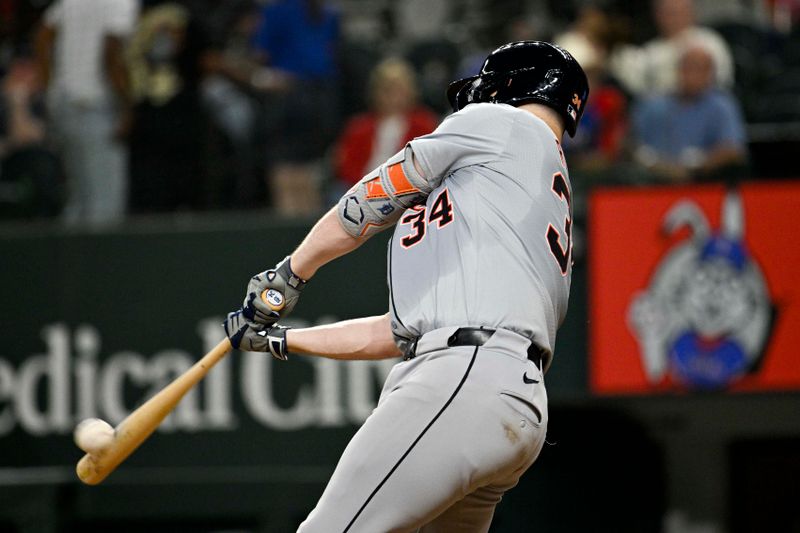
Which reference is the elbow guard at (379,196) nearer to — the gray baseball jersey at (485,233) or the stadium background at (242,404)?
the gray baseball jersey at (485,233)

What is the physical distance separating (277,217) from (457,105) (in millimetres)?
3905

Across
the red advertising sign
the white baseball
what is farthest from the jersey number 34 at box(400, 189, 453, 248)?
the red advertising sign

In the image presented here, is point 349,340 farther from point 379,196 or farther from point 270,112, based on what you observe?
point 270,112

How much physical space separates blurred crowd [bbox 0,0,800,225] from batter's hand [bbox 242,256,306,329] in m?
3.92

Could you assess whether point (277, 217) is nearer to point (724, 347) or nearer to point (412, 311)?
point (724, 347)

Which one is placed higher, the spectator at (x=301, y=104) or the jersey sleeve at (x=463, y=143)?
the jersey sleeve at (x=463, y=143)

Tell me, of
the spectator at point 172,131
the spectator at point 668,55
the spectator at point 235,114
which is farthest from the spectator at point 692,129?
the spectator at point 172,131

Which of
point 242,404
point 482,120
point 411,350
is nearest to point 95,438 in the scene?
point 411,350

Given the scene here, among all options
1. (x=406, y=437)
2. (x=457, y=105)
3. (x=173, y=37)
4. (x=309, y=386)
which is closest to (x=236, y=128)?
(x=173, y=37)

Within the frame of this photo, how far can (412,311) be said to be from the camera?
3531 mm

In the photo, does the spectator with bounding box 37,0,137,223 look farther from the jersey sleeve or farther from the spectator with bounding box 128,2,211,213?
the jersey sleeve

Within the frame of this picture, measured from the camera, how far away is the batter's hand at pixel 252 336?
149 inches

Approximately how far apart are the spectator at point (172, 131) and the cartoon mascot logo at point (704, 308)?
267cm

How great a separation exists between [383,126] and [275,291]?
4.18 metres
